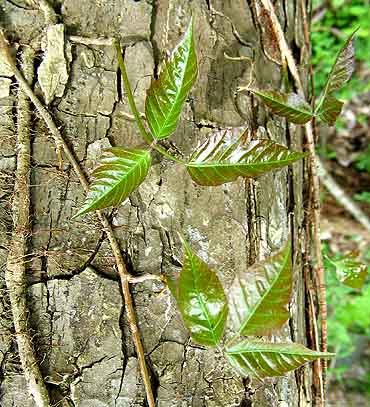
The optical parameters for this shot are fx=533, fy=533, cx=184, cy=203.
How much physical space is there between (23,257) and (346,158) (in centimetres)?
244

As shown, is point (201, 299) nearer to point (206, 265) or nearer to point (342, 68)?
point (206, 265)

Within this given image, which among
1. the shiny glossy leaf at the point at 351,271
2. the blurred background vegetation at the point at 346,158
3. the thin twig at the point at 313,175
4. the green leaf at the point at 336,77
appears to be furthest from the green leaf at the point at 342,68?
the blurred background vegetation at the point at 346,158

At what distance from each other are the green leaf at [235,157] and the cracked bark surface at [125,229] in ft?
0.34

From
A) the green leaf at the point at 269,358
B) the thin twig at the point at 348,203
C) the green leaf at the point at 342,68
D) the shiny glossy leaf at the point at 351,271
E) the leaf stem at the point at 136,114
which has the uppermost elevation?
the green leaf at the point at 342,68

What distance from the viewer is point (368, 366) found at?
10.7ft

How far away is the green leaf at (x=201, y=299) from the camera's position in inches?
29.8

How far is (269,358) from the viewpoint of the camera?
0.76 m

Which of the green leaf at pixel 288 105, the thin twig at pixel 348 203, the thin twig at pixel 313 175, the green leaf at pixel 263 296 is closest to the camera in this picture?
the green leaf at pixel 263 296

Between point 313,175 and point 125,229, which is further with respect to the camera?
point 313,175

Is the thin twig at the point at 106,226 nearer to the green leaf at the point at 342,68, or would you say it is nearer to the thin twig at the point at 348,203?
the green leaf at the point at 342,68

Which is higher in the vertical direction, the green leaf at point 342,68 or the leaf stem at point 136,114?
the green leaf at point 342,68

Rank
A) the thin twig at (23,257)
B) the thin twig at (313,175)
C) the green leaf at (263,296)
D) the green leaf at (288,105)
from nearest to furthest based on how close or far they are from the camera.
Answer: the green leaf at (263,296), the thin twig at (23,257), the green leaf at (288,105), the thin twig at (313,175)

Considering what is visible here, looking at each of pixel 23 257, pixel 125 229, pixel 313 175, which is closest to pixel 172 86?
pixel 125 229

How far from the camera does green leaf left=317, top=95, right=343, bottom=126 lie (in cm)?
101
